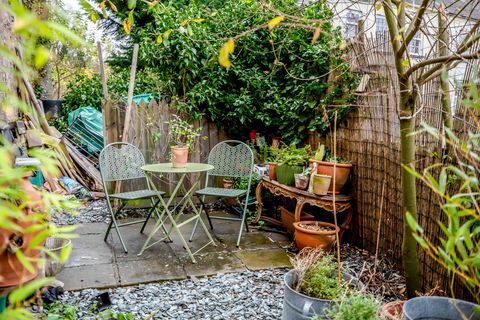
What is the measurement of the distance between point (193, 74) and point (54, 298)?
3091mm

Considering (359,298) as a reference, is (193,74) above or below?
above

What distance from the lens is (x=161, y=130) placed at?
4.70 m

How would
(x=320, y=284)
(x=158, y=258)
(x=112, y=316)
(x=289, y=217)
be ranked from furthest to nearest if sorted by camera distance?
(x=289, y=217)
(x=158, y=258)
(x=112, y=316)
(x=320, y=284)

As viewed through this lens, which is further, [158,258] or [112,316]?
[158,258]

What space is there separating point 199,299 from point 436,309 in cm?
146

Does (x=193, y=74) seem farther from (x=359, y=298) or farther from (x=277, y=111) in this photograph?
(x=359, y=298)

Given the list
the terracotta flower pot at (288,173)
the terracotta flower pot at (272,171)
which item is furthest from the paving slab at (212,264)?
the terracotta flower pot at (272,171)

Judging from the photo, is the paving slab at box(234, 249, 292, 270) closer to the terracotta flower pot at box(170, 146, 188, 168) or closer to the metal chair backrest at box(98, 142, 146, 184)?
the terracotta flower pot at box(170, 146, 188, 168)

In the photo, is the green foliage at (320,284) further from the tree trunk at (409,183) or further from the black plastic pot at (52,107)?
the black plastic pot at (52,107)

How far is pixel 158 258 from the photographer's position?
3.16m

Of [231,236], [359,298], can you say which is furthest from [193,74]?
[359,298]

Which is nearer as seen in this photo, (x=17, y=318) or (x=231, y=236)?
(x=17, y=318)

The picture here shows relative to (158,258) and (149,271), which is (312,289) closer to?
(149,271)

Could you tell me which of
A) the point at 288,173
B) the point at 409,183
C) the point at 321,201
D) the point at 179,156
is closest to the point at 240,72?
the point at 288,173
